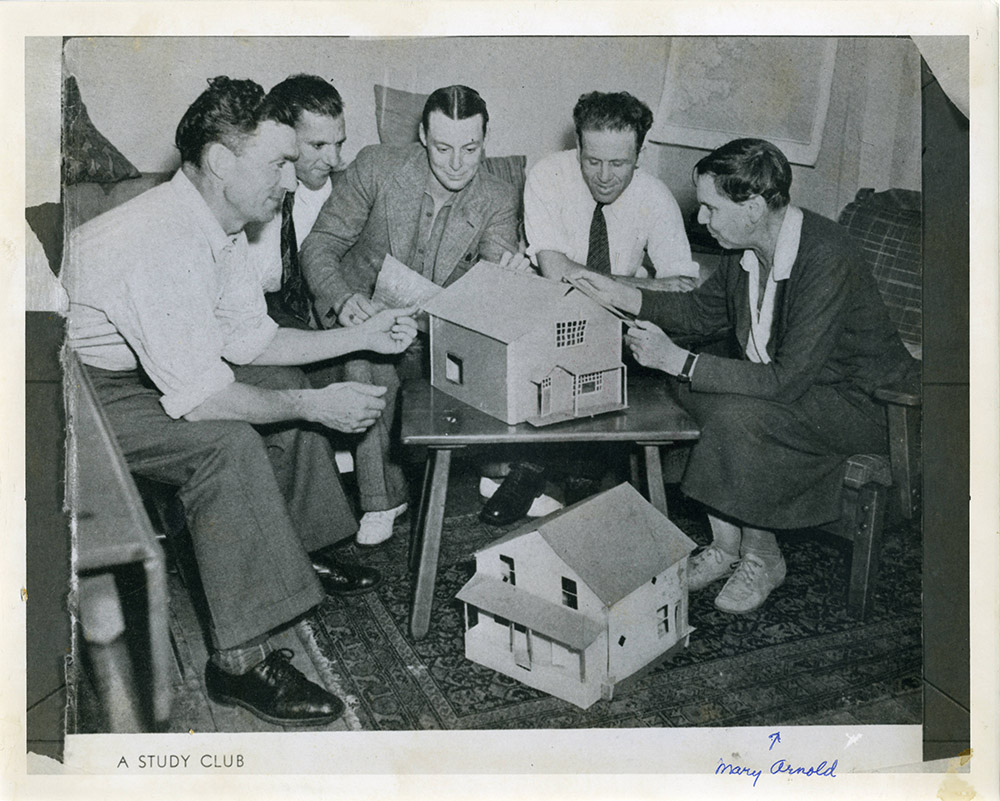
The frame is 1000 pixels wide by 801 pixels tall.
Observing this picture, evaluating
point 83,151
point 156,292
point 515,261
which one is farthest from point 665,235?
point 83,151

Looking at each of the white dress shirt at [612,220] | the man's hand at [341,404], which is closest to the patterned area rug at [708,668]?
the man's hand at [341,404]

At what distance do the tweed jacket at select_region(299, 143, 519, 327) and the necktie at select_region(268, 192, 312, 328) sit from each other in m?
0.03

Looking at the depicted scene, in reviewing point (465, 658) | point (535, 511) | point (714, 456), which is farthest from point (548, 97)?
point (465, 658)

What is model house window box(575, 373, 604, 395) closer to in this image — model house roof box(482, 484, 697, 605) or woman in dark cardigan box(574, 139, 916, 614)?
woman in dark cardigan box(574, 139, 916, 614)

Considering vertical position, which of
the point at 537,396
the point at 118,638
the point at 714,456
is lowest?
the point at 118,638

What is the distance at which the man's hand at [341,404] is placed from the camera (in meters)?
2.39

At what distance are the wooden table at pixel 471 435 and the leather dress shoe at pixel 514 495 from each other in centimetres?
43

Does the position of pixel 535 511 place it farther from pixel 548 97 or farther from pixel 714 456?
pixel 548 97

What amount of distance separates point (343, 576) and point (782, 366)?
1.28 meters

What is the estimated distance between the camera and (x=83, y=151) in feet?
7.32

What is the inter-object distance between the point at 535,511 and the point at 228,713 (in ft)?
3.51

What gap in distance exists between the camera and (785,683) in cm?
227

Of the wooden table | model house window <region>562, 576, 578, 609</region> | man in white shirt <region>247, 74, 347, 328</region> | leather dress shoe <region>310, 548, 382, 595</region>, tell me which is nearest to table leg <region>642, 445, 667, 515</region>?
the wooden table
